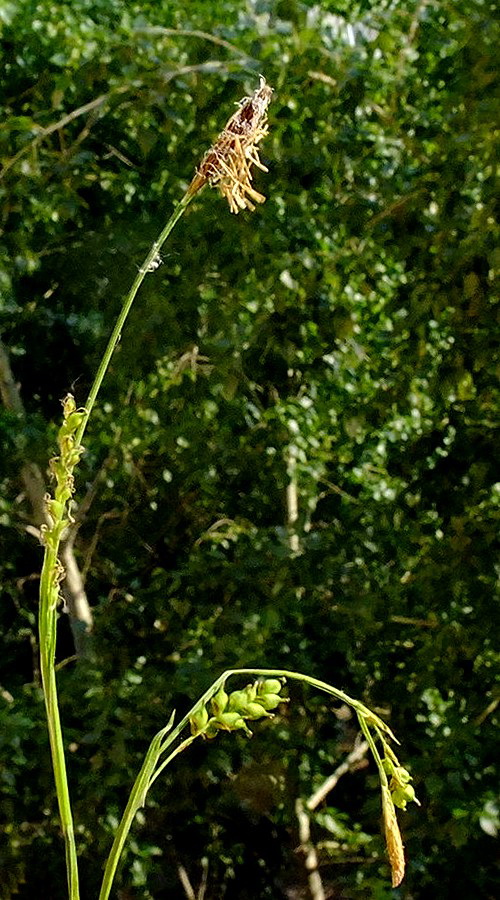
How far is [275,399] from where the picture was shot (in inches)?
62.0

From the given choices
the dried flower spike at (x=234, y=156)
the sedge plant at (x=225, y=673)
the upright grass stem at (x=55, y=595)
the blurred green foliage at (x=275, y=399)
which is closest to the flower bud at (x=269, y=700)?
the sedge plant at (x=225, y=673)

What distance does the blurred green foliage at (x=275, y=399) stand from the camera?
1323 millimetres

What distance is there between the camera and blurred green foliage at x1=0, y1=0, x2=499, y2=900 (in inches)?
52.1

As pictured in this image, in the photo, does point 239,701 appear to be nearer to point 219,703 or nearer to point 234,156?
point 219,703

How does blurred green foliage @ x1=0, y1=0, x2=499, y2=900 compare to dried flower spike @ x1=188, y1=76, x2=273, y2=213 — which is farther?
blurred green foliage @ x1=0, y1=0, x2=499, y2=900

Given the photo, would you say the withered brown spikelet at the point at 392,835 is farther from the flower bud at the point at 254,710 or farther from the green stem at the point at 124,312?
the green stem at the point at 124,312

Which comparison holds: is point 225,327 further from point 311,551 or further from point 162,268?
point 311,551

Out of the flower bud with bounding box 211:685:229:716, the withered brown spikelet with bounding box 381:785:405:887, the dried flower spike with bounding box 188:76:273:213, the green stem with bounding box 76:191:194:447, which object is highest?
the dried flower spike with bounding box 188:76:273:213

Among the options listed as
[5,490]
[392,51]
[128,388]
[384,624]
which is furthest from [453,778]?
[392,51]

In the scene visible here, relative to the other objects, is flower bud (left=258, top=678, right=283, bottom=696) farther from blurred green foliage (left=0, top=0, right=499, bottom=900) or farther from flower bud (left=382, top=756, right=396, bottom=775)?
blurred green foliage (left=0, top=0, right=499, bottom=900)

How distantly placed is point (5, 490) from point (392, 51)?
2.95 feet

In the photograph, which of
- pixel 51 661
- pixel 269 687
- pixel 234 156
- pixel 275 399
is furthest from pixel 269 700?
pixel 275 399

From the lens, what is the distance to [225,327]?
1.38m

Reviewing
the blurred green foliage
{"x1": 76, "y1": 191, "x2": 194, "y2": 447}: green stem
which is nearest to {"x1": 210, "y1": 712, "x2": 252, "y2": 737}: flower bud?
{"x1": 76, "y1": 191, "x2": 194, "y2": 447}: green stem
